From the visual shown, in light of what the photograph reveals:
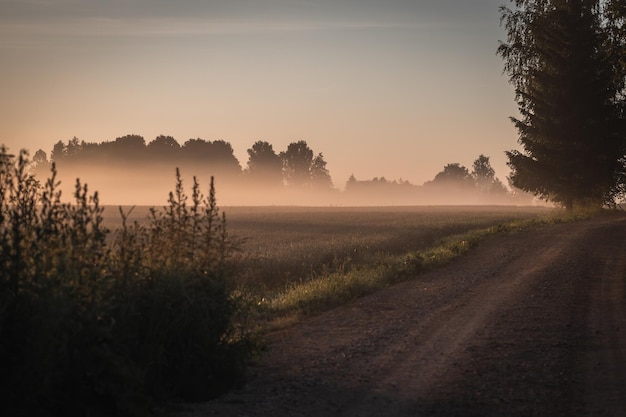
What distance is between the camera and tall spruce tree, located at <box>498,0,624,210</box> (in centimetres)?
3919

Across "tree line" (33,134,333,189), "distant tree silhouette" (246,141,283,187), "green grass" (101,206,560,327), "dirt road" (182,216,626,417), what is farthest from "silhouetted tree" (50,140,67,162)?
"dirt road" (182,216,626,417)

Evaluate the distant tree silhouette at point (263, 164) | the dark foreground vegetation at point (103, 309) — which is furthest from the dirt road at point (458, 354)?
the distant tree silhouette at point (263, 164)

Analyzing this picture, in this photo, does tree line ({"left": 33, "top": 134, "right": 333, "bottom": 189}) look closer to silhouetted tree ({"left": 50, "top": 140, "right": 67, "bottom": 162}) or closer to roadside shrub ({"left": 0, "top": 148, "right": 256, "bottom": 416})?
silhouetted tree ({"left": 50, "top": 140, "right": 67, "bottom": 162})

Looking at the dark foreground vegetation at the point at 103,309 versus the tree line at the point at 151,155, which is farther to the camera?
the tree line at the point at 151,155

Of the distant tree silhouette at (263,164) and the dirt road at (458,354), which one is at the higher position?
the distant tree silhouette at (263,164)

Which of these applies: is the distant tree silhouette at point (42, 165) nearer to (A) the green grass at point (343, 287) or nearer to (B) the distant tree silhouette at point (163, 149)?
(B) the distant tree silhouette at point (163, 149)

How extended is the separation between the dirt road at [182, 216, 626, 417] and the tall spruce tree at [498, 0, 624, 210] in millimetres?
23649

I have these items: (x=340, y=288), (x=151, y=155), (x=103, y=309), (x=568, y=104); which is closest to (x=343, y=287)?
(x=340, y=288)

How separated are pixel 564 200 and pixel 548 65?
8395 millimetres

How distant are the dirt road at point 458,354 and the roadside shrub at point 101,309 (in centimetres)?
74

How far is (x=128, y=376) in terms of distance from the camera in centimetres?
693

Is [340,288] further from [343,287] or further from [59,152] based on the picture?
[59,152]

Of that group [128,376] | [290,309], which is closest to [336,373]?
[128,376]

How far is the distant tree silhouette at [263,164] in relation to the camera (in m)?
161
